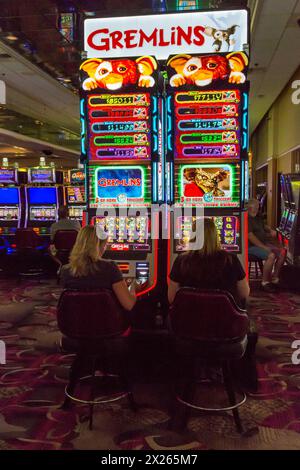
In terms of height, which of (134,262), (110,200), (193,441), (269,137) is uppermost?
(269,137)

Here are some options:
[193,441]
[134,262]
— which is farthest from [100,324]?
[134,262]

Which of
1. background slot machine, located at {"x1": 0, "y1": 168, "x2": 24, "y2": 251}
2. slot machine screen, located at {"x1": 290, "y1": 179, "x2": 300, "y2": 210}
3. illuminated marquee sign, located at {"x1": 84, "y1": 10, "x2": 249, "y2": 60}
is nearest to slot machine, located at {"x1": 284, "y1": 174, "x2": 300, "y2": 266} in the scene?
slot machine screen, located at {"x1": 290, "y1": 179, "x2": 300, "y2": 210}

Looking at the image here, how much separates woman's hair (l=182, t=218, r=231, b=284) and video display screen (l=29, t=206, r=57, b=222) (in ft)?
19.3

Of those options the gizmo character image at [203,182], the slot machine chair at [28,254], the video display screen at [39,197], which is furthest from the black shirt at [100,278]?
the video display screen at [39,197]

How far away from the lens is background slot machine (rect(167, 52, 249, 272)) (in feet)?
11.9

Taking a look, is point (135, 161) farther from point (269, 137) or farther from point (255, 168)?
point (255, 168)

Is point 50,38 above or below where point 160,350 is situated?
above

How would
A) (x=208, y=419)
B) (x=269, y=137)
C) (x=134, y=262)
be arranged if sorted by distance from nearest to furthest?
(x=208, y=419)
(x=134, y=262)
(x=269, y=137)

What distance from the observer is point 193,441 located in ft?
8.66

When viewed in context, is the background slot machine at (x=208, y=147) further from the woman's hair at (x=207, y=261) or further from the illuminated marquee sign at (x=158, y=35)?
the woman's hair at (x=207, y=261)

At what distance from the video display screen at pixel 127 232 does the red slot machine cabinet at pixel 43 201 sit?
15.5 ft

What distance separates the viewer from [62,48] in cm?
799

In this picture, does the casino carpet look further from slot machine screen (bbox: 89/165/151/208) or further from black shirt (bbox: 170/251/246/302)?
slot machine screen (bbox: 89/165/151/208)

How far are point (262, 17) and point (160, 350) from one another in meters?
4.88
